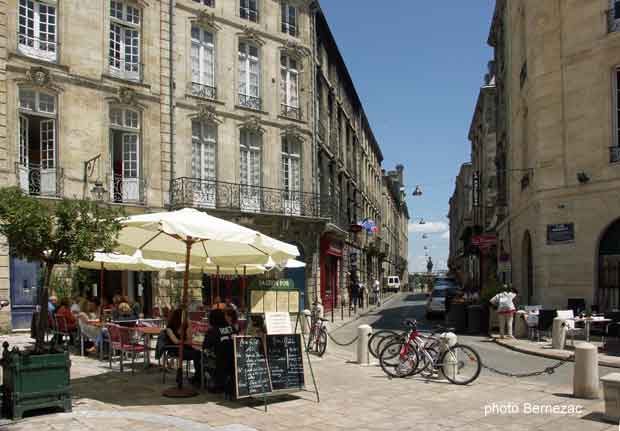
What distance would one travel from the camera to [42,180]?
17547 mm

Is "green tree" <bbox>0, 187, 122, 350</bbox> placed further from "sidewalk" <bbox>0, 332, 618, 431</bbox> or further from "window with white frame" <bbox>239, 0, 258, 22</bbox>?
"window with white frame" <bbox>239, 0, 258, 22</bbox>

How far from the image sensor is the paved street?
7008 millimetres

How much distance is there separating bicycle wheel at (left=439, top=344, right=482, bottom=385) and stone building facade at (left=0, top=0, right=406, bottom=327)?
12272 mm

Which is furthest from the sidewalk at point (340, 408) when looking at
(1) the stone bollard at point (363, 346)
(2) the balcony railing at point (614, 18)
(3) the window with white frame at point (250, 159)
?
(3) the window with white frame at point (250, 159)

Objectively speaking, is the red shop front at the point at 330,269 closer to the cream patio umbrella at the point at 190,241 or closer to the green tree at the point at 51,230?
the cream patio umbrella at the point at 190,241

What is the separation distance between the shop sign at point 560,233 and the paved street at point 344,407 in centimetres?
810

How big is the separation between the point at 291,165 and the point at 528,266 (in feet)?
33.4

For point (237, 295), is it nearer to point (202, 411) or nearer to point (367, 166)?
point (202, 411)

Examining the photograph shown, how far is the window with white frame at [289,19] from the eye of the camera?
83.1 ft

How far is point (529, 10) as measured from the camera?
19.5 meters

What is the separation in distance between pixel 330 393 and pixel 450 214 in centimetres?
9543

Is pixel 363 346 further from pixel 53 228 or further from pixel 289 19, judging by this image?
pixel 289 19

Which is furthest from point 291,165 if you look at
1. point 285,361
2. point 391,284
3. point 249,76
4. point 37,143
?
point 391,284

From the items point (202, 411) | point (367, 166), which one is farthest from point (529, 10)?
point (367, 166)
